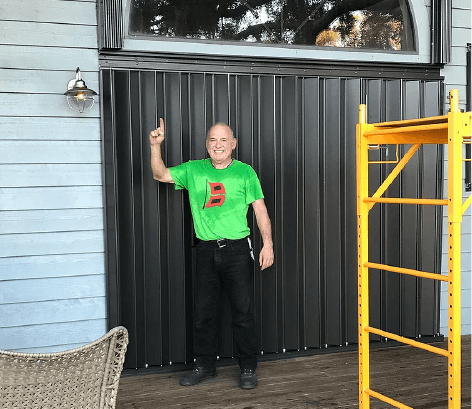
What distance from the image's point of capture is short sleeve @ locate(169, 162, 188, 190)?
393cm

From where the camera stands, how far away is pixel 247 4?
4383 mm

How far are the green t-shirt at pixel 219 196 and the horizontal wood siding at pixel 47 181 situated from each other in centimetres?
65

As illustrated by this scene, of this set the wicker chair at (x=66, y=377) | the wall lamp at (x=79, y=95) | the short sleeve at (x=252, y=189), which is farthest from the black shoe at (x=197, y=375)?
the wall lamp at (x=79, y=95)

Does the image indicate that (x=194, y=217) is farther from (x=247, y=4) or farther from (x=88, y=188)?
(x=247, y=4)

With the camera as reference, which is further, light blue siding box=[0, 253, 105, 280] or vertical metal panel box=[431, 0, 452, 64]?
vertical metal panel box=[431, 0, 452, 64]

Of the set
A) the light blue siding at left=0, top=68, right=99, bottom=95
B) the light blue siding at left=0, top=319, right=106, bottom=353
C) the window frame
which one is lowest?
the light blue siding at left=0, top=319, right=106, bottom=353

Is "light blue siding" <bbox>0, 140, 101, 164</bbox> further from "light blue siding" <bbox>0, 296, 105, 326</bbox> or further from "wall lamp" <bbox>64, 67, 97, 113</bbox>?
"light blue siding" <bbox>0, 296, 105, 326</bbox>

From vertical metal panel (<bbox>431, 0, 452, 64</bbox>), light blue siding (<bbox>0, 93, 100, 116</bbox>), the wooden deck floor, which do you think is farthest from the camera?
vertical metal panel (<bbox>431, 0, 452, 64</bbox>)

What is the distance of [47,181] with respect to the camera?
155 inches

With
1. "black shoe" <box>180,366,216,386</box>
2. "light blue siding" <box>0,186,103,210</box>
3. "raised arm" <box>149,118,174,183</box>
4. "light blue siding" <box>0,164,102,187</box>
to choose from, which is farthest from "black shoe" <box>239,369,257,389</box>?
"light blue siding" <box>0,164,102,187</box>

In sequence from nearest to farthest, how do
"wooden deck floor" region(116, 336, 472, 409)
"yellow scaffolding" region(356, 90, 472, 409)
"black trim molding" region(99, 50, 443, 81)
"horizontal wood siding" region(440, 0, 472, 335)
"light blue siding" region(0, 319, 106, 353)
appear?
"yellow scaffolding" region(356, 90, 472, 409) → "wooden deck floor" region(116, 336, 472, 409) → "light blue siding" region(0, 319, 106, 353) → "black trim molding" region(99, 50, 443, 81) → "horizontal wood siding" region(440, 0, 472, 335)

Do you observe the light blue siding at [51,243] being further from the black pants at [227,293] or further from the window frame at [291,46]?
the window frame at [291,46]

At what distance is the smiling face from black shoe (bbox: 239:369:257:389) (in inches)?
53.4

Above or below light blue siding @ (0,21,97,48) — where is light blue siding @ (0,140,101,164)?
below
